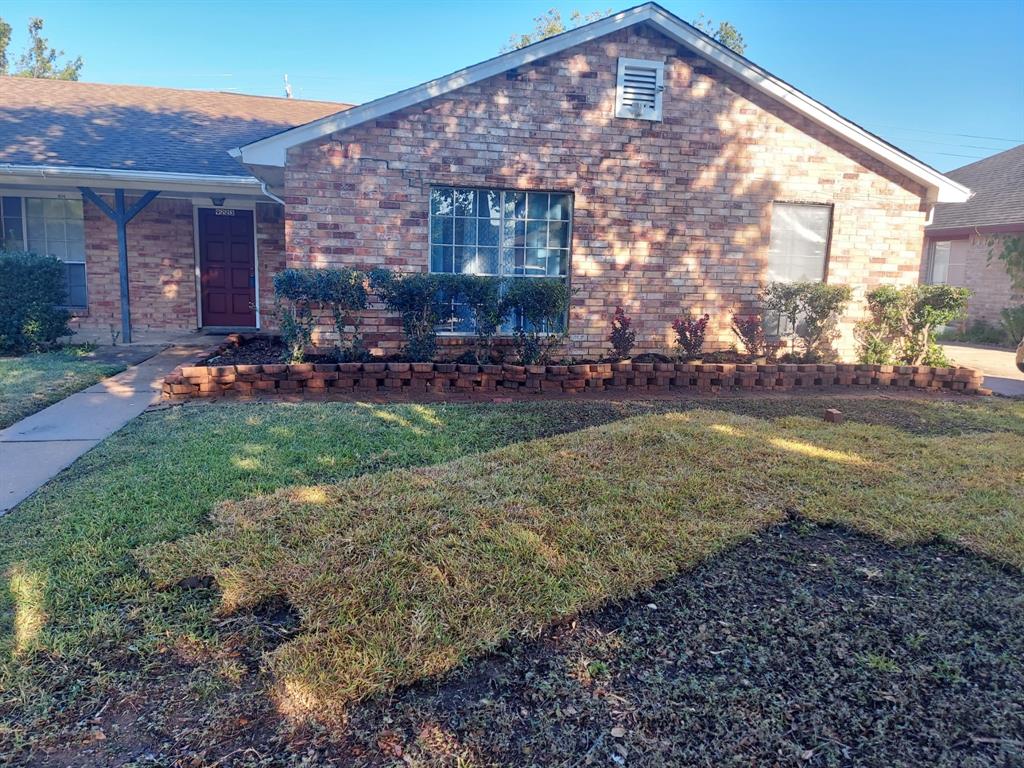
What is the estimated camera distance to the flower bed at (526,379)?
7.45 meters

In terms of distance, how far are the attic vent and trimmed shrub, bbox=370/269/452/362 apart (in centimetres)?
331

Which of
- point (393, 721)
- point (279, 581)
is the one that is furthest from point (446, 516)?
point (393, 721)

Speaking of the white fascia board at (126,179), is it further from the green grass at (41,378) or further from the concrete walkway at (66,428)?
the concrete walkway at (66,428)

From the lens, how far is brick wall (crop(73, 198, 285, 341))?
12391 millimetres

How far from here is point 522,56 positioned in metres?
8.59

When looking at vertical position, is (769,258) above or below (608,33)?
below

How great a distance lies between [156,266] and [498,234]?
714cm

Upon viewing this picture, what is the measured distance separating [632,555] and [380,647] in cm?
140

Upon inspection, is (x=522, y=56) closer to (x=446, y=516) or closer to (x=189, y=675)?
(x=446, y=516)

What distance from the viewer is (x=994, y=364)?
1226 centimetres

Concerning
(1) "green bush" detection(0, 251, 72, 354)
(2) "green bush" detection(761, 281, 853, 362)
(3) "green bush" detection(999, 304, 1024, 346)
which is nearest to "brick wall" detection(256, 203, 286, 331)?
(1) "green bush" detection(0, 251, 72, 354)

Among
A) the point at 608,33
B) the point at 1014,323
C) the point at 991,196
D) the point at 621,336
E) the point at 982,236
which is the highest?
the point at 608,33

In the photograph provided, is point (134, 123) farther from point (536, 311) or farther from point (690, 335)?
point (690, 335)

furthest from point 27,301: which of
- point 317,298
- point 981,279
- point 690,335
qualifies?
point 981,279
